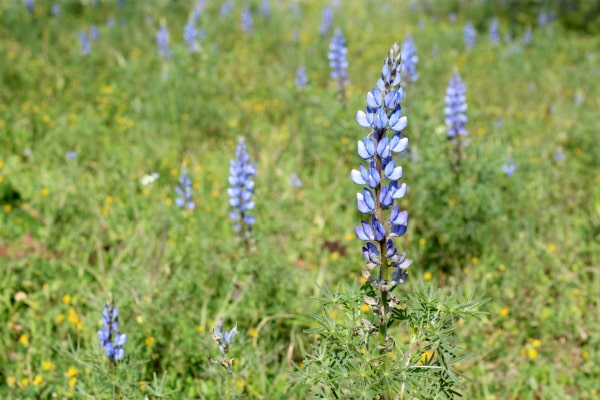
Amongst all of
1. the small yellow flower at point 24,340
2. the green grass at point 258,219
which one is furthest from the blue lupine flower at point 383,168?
the small yellow flower at point 24,340

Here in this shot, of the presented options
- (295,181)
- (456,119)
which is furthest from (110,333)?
(456,119)

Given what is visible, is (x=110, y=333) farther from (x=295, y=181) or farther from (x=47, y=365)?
(x=295, y=181)

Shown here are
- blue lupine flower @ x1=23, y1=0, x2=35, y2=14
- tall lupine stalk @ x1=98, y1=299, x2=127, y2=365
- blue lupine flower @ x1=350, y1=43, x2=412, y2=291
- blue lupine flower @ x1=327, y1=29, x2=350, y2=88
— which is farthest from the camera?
blue lupine flower @ x1=23, y1=0, x2=35, y2=14

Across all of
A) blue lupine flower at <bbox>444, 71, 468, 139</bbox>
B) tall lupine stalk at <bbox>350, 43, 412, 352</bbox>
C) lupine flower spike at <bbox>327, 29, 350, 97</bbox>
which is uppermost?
lupine flower spike at <bbox>327, 29, 350, 97</bbox>

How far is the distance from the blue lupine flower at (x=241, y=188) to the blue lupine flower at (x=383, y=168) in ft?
5.08

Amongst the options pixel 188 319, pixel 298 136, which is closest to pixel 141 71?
pixel 298 136

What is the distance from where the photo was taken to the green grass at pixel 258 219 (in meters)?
2.95

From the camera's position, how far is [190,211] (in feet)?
13.1

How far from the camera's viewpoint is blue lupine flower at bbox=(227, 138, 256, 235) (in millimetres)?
3262

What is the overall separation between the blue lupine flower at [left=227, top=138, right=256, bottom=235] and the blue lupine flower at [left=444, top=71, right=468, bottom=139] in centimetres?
143

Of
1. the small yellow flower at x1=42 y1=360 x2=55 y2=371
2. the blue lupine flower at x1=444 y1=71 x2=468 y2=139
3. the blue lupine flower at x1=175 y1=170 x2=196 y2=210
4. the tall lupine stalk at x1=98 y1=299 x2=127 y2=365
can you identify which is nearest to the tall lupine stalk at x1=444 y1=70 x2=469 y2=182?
the blue lupine flower at x1=444 y1=71 x2=468 y2=139

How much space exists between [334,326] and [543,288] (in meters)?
2.12

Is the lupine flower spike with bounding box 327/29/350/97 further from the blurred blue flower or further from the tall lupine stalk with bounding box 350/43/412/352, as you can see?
the tall lupine stalk with bounding box 350/43/412/352

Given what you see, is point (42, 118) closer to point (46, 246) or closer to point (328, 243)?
point (46, 246)
